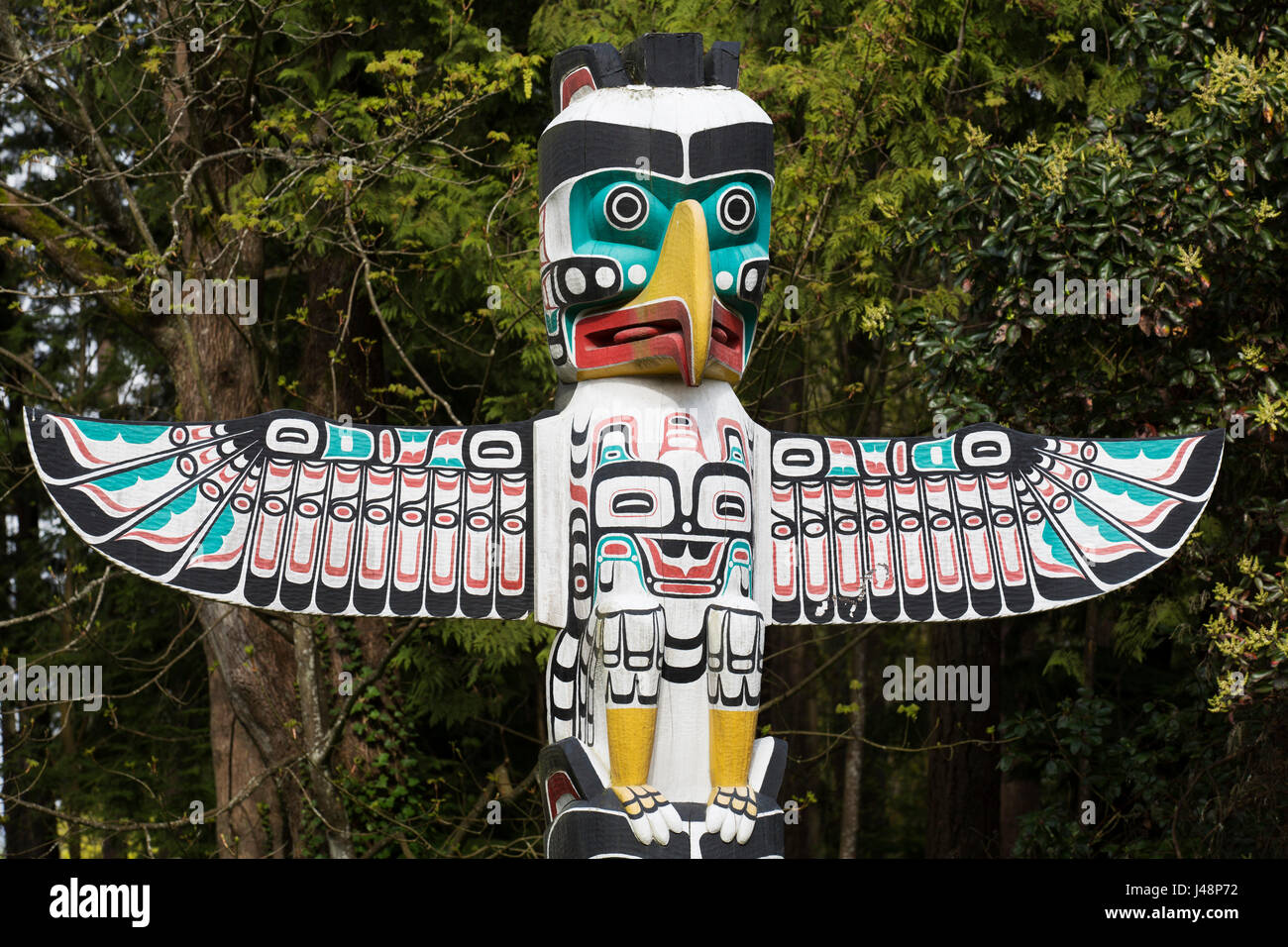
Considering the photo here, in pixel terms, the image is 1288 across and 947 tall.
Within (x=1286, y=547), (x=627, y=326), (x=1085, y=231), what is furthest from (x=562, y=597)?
(x=1286, y=547)

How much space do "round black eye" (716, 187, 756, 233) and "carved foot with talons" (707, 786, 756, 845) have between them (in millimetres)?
2180

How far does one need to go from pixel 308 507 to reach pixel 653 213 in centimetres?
175

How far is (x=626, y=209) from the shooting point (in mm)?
5832

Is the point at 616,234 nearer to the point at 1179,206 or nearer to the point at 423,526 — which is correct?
the point at 423,526

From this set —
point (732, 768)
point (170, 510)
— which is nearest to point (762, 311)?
point (732, 768)

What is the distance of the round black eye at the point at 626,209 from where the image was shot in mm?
5828

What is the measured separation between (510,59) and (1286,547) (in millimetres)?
5318

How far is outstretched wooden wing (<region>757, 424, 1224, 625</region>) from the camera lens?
20.2 ft

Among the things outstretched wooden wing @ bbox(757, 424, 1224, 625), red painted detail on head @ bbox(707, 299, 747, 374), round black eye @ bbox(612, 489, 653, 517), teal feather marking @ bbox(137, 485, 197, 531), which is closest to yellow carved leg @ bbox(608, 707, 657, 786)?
round black eye @ bbox(612, 489, 653, 517)

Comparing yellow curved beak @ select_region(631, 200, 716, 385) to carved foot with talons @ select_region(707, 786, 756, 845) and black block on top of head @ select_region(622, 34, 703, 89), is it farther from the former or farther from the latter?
carved foot with talons @ select_region(707, 786, 756, 845)

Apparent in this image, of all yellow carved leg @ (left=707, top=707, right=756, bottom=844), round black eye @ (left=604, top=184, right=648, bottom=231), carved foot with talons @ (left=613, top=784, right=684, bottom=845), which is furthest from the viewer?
round black eye @ (left=604, top=184, right=648, bottom=231)

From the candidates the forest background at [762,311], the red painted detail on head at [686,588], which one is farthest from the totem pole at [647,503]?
the forest background at [762,311]

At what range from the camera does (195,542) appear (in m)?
5.57

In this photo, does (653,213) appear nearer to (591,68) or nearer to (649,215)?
(649,215)
